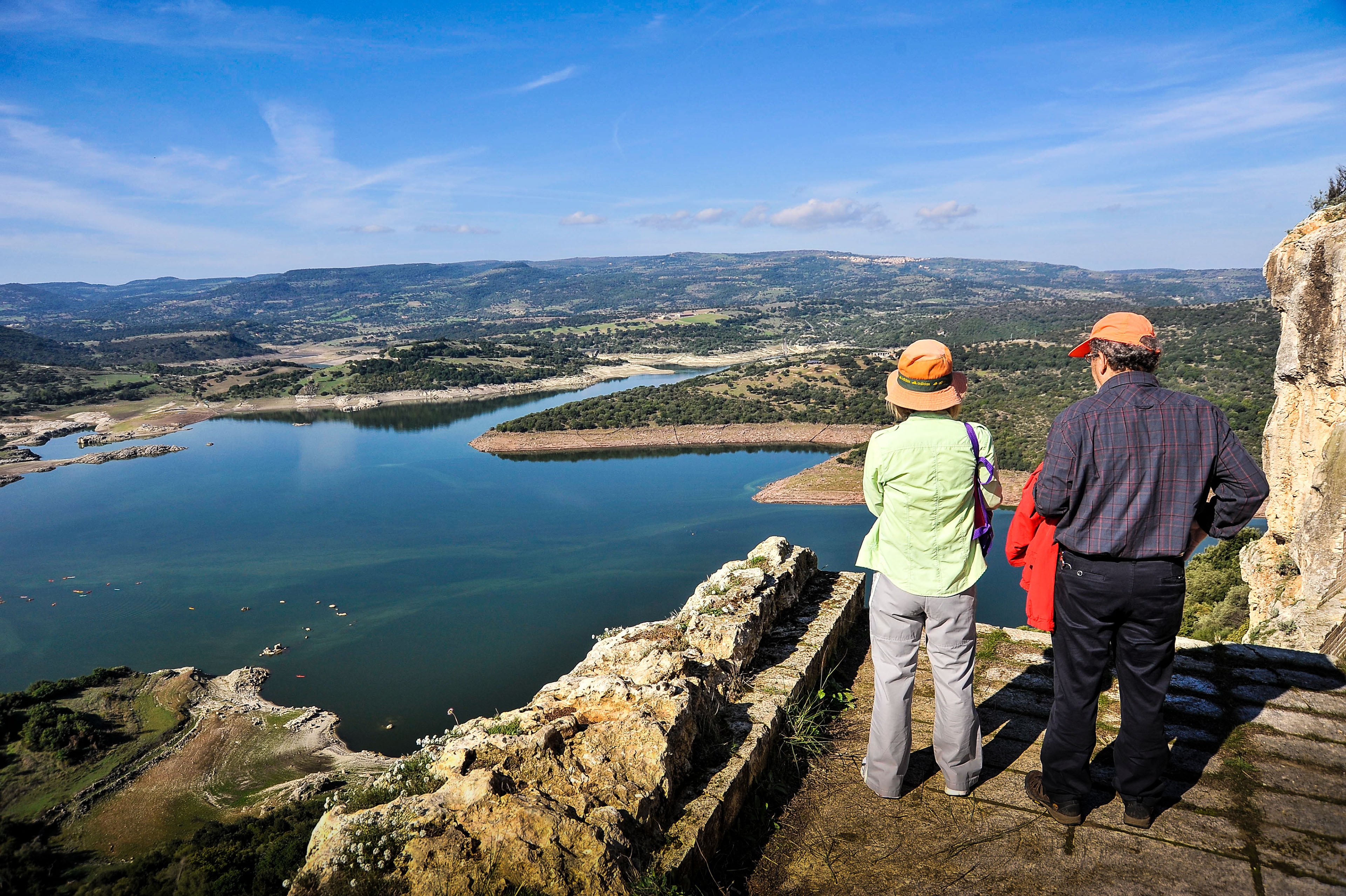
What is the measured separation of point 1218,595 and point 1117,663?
18074 mm

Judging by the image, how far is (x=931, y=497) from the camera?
2.88 m

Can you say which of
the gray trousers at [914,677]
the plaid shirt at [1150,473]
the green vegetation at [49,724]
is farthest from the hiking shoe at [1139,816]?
the green vegetation at [49,724]

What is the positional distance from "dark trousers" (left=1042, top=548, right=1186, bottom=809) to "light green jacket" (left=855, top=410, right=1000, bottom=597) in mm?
413

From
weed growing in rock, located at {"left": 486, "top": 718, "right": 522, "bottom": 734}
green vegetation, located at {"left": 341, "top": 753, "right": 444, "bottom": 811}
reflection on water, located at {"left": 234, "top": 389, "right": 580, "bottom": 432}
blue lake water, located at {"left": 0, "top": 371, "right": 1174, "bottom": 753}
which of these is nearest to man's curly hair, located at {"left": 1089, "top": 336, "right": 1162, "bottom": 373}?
weed growing in rock, located at {"left": 486, "top": 718, "right": 522, "bottom": 734}

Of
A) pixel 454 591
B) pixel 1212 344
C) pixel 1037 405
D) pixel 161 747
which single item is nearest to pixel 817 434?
pixel 1037 405

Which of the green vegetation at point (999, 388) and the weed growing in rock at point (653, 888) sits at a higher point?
the weed growing in rock at point (653, 888)

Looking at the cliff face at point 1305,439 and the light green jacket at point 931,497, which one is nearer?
the light green jacket at point 931,497

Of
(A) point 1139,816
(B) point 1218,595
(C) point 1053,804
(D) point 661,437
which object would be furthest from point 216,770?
(D) point 661,437

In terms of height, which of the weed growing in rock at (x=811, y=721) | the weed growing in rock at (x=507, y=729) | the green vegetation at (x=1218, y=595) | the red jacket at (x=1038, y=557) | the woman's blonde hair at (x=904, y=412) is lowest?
the green vegetation at (x=1218, y=595)

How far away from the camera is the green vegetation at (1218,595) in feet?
44.0

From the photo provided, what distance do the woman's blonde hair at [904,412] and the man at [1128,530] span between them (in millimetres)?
398

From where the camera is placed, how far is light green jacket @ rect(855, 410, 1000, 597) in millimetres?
2852

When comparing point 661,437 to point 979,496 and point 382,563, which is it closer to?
point 382,563

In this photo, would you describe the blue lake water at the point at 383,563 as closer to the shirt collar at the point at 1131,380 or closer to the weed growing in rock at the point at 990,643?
the weed growing in rock at the point at 990,643
